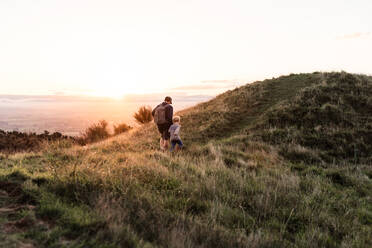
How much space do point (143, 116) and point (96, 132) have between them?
5.73 metres

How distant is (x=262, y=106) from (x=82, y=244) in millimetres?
15827

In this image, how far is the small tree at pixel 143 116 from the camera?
2639 centimetres

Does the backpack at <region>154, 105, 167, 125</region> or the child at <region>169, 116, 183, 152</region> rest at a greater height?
the backpack at <region>154, 105, 167, 125</region>

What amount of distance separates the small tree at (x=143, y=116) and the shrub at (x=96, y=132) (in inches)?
158

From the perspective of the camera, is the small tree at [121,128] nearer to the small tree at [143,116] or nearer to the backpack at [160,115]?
the small tree at [143,116]

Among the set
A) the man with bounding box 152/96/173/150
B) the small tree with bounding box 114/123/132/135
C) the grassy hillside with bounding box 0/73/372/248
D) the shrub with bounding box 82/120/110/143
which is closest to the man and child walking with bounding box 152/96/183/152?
the man with bounding box 152/96/173/150

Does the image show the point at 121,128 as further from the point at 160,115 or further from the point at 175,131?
the point at 175,131

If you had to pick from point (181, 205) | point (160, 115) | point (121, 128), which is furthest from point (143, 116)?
point (181, 205)

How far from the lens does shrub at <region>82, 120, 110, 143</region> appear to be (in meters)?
Answer: 21.6

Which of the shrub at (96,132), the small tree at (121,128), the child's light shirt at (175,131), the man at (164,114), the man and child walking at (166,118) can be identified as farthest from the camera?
the small tree at (121,128)

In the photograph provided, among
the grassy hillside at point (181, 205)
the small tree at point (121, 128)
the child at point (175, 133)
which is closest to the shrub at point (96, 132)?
the small tree at point (121, 128)

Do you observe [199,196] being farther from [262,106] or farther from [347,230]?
[262,106]

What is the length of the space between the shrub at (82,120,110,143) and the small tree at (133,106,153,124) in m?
4.02

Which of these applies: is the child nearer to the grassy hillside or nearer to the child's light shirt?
the child's light shirt
